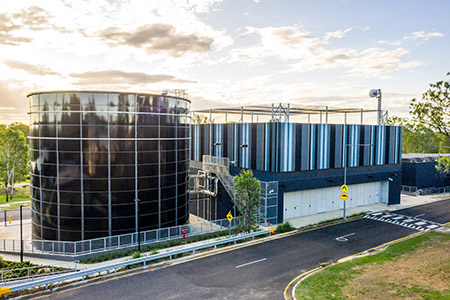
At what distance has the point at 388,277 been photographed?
20375 millimetres

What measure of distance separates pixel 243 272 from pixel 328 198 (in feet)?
71.8

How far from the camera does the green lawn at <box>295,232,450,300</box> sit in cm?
1808

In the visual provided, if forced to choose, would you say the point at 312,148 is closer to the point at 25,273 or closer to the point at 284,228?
the point at 284,228

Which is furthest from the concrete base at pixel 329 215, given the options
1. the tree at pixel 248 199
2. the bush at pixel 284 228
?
the tree at pixel 248 199

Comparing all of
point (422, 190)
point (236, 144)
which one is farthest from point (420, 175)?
point (236, 144)

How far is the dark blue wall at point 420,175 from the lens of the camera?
5319cm

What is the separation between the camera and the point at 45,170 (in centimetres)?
3027

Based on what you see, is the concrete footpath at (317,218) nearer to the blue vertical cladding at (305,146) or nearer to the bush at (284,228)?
the bush at (284,228)

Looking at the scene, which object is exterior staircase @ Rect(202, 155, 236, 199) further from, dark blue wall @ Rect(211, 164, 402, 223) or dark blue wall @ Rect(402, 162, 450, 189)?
dark blue wall @ Rect(402, 162, 450, 189)

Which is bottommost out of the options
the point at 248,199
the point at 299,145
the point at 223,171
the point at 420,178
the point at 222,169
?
the point at 420,178

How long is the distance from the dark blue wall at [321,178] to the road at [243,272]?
627 centimetres

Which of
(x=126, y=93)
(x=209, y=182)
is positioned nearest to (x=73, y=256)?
(x=126, y=93)

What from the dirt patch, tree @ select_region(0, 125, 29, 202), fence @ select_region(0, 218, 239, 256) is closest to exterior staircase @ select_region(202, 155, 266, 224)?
fence @ select_region(0, 218, 239, 256)

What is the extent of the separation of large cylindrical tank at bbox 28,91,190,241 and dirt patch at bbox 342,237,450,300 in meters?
19.3
